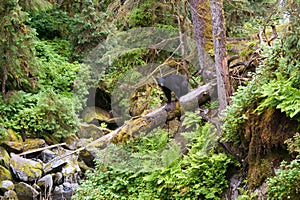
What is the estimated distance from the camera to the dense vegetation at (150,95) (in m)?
4.81

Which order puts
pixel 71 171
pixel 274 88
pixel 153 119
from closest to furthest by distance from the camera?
1. pixel 274 88
2. pixel 153 119
3. pixel 71 171

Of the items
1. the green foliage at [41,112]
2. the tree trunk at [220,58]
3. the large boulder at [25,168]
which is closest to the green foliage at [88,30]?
the green foliage at [41,112]

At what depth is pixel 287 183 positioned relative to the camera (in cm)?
412

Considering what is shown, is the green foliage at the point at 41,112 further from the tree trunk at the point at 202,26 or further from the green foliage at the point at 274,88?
the green foliage at the point at 274,88

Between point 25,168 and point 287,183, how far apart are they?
7020 millimetres

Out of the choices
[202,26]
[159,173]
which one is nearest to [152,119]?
[159,173]

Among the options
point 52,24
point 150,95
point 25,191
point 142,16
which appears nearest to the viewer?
point 25,191

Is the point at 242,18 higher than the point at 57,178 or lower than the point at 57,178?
higher

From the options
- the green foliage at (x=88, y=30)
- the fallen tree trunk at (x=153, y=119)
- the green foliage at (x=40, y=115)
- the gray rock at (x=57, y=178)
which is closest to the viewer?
the fallen tree trunk at (x=153, y=119)

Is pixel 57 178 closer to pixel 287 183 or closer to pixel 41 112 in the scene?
pixel 41 112

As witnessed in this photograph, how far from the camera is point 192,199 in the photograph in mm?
5539

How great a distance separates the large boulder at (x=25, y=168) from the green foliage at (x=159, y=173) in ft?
8.75

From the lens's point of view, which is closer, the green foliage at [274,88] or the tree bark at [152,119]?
the green foliage at [274,88]

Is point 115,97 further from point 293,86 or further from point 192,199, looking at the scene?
point 293,86
